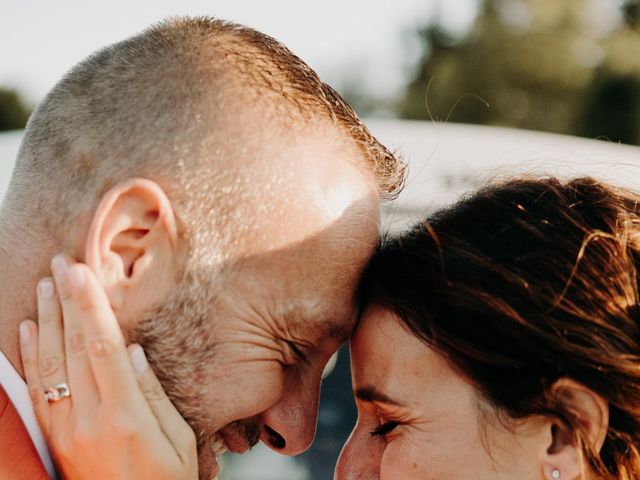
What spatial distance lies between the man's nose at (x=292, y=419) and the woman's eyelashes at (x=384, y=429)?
0.67 ft

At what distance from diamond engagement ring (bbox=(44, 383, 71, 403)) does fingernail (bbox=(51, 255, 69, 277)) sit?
1.02ft

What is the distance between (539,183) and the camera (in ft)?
8.94

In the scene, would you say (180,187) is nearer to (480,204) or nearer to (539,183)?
(480,204)

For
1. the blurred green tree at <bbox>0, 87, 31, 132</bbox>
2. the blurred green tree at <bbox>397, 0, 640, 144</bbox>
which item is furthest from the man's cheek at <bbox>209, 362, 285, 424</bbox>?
the blurred green tree at <bbox>0, 87, 31, 132</bbox>

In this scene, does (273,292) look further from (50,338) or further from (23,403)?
(23,403)

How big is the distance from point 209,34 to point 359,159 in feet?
2.05

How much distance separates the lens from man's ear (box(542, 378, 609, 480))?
2.38 metres

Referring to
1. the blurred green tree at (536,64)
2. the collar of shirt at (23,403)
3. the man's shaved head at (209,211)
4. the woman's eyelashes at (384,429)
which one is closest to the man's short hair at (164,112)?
the man's shaved head at (209,211)

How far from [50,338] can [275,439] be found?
0.81 meters

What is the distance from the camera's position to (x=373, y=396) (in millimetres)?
2607

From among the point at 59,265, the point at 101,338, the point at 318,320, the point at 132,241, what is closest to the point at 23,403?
the point at 101,338

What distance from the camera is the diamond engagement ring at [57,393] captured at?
7.63ft

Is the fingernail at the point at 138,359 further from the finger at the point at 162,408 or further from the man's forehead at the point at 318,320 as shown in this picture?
the man's forehead at the point at 318,320

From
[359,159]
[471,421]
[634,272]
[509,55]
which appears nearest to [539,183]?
[634,272]
